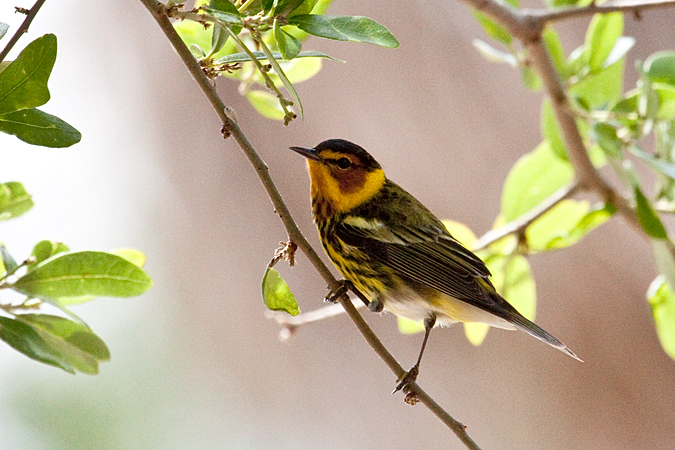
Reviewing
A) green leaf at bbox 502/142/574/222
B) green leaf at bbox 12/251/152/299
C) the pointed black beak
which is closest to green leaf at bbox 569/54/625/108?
green leaf at bbox 502/142/574/222

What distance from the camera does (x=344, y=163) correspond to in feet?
8.96

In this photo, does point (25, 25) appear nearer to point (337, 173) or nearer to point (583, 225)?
point (337, 173)

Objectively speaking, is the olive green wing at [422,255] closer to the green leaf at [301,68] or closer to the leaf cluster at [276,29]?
the green leaf at [301,68]

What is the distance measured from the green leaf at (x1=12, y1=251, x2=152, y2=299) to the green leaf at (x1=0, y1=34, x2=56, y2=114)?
0.32 meters

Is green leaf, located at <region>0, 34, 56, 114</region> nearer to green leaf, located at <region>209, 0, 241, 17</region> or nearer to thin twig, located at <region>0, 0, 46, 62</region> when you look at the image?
thin twig, located at <region>0, 0, 46, 62</region>

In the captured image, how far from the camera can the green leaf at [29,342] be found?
1352 mm

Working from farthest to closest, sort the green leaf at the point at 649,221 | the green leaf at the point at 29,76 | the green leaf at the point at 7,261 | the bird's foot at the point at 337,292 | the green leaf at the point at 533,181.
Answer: the green leaf at the point at 533,181 → the bird's foot at the point at 337,292 → the green leaf at the point at 649,221 → the green leaf at the point at 7,261 → the green leaf at the point at 29,76

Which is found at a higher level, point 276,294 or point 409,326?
point 276,294

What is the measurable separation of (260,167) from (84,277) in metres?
0.48

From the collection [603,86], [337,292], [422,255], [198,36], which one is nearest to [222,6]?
[198,36]

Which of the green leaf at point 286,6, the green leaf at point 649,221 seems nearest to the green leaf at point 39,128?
the green leaf at point 286,6

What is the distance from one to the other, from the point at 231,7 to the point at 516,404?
438 cm

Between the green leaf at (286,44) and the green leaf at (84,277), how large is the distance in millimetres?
526

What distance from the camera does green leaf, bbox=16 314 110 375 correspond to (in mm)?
1457
